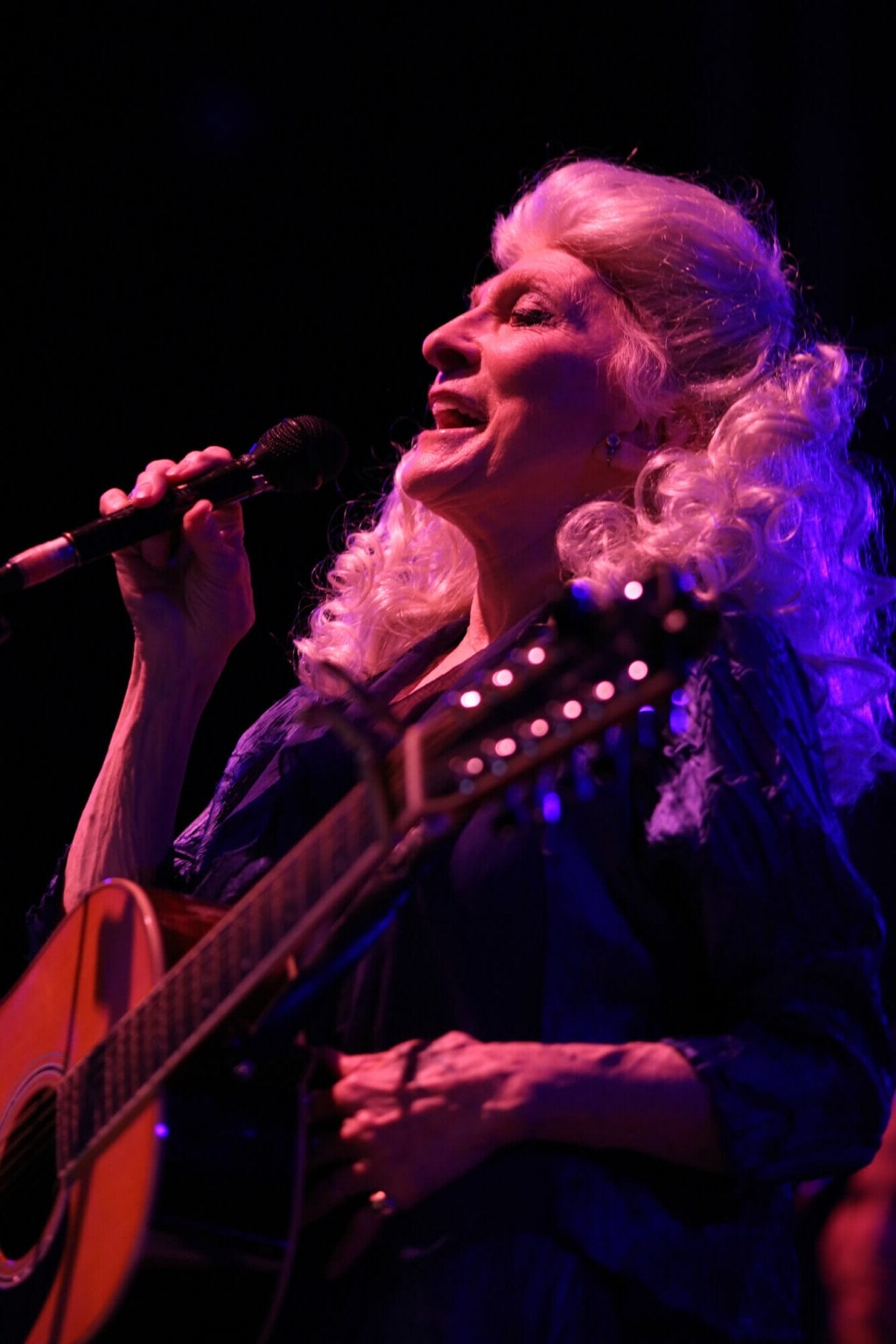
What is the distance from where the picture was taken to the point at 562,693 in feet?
4.03

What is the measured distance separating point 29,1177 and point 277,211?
9.01 ft

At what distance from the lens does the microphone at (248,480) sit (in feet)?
6.23

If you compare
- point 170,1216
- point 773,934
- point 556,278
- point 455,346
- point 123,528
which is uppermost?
point 556,278

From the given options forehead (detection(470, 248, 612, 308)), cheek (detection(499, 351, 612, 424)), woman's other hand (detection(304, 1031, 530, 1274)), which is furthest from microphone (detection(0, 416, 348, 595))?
woman's other hand (detection(304, 1031, 530, 1274))

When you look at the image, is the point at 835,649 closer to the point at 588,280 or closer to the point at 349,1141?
the point at 588,280

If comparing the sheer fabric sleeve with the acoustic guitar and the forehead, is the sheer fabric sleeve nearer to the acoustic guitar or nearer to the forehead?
the acoustic guitar

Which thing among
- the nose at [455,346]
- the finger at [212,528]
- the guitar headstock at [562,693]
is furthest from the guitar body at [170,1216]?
the nose at [455,346]

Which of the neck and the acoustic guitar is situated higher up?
the neck

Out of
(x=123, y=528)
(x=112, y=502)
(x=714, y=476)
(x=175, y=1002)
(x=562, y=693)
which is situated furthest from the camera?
(x=714, y=476)

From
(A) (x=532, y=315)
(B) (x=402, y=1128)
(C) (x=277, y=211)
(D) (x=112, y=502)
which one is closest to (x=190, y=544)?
(D) (x=112, y=502)

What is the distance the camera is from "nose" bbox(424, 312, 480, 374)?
2.31 meters

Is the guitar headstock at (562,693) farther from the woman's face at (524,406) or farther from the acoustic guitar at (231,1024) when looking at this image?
the woman's face at (524,406)

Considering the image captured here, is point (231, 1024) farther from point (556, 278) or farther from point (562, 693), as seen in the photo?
point (556, 278)

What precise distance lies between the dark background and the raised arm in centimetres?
87
